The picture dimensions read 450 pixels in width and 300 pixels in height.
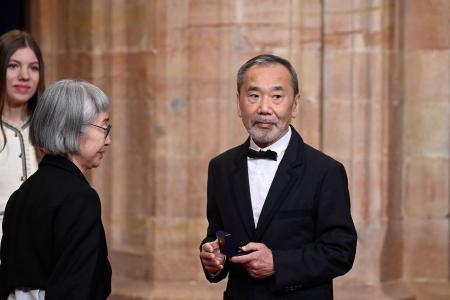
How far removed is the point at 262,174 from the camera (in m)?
3.23

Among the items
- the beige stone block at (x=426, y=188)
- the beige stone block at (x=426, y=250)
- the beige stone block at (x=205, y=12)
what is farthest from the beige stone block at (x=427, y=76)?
the beige stone block at (x=205, y=12)

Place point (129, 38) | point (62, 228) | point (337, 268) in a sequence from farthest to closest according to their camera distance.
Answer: point (129, 38), point (337, 268), point (62, 228)

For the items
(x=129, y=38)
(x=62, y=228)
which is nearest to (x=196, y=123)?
(x=129, y=38)

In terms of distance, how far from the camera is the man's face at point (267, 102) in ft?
10.4

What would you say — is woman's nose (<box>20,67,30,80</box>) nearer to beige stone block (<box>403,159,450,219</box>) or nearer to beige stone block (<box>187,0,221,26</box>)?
beige stone block (<box>187,0,221,26</box>)

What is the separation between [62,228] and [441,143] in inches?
130

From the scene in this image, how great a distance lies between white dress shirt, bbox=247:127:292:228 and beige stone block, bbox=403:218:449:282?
241cm

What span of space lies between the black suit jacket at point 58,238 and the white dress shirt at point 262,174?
64 centimetres

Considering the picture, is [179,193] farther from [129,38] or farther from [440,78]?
[440,78]


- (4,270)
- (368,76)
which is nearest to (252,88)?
(4,270)

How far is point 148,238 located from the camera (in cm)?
535

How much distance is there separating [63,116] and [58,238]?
402 millimetres

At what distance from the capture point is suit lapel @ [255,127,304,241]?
3.12 metres

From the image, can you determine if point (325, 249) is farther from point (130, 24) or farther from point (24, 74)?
point (130, 24)
